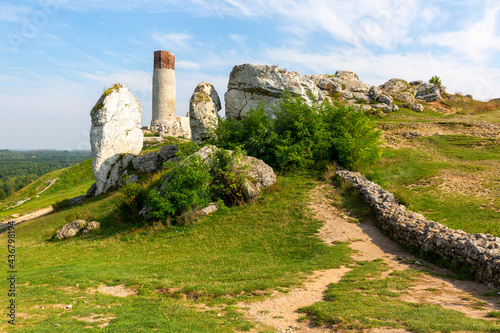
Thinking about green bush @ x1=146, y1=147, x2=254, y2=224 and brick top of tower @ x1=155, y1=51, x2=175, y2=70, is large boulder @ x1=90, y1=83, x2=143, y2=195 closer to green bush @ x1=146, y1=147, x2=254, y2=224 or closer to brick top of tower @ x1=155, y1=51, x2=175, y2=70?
green bush @ x1=146, y1=147, x2=254, y2=224

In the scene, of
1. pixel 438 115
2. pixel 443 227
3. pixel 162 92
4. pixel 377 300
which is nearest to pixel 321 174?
pixel 443 227

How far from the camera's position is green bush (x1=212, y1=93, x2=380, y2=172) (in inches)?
727

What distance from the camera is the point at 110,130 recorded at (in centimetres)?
2384

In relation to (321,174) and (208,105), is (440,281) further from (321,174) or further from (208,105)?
(208,105)

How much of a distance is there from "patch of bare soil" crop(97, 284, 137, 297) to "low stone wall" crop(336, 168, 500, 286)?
8.25m

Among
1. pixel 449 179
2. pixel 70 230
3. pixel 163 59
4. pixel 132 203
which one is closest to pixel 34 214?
pixel 70 230

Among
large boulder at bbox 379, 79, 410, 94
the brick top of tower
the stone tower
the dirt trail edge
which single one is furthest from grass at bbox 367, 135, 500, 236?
the brick top of tower

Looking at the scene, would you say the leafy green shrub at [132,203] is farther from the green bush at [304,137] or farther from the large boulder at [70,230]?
the green bush at [304,137]

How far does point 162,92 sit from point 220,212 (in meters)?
44.4

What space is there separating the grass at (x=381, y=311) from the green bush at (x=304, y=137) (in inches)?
429

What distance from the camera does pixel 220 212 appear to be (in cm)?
1473

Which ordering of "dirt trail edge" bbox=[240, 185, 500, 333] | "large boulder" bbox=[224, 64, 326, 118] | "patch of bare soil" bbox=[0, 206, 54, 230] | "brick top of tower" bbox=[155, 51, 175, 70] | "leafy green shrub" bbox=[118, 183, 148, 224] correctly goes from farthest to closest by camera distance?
"brick top of tower" bbox=[155, 51, 175, 70] → "patch of bare soil" bbox=[0, 206, 54, 230] → "large boulder" bbox=[224, 64, 326, 118] → "leafy green shrub" bbox=[118, 183, 148, 224] → "dirt trail edge" bbox=[240, 185, 500, 333]

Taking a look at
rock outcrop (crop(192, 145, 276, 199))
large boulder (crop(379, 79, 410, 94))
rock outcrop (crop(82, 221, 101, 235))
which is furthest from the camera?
large boulder (crop(379, 79, 410, 94))

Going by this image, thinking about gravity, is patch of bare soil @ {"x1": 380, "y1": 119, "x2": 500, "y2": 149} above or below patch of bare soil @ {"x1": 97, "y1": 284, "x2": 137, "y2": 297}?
above
